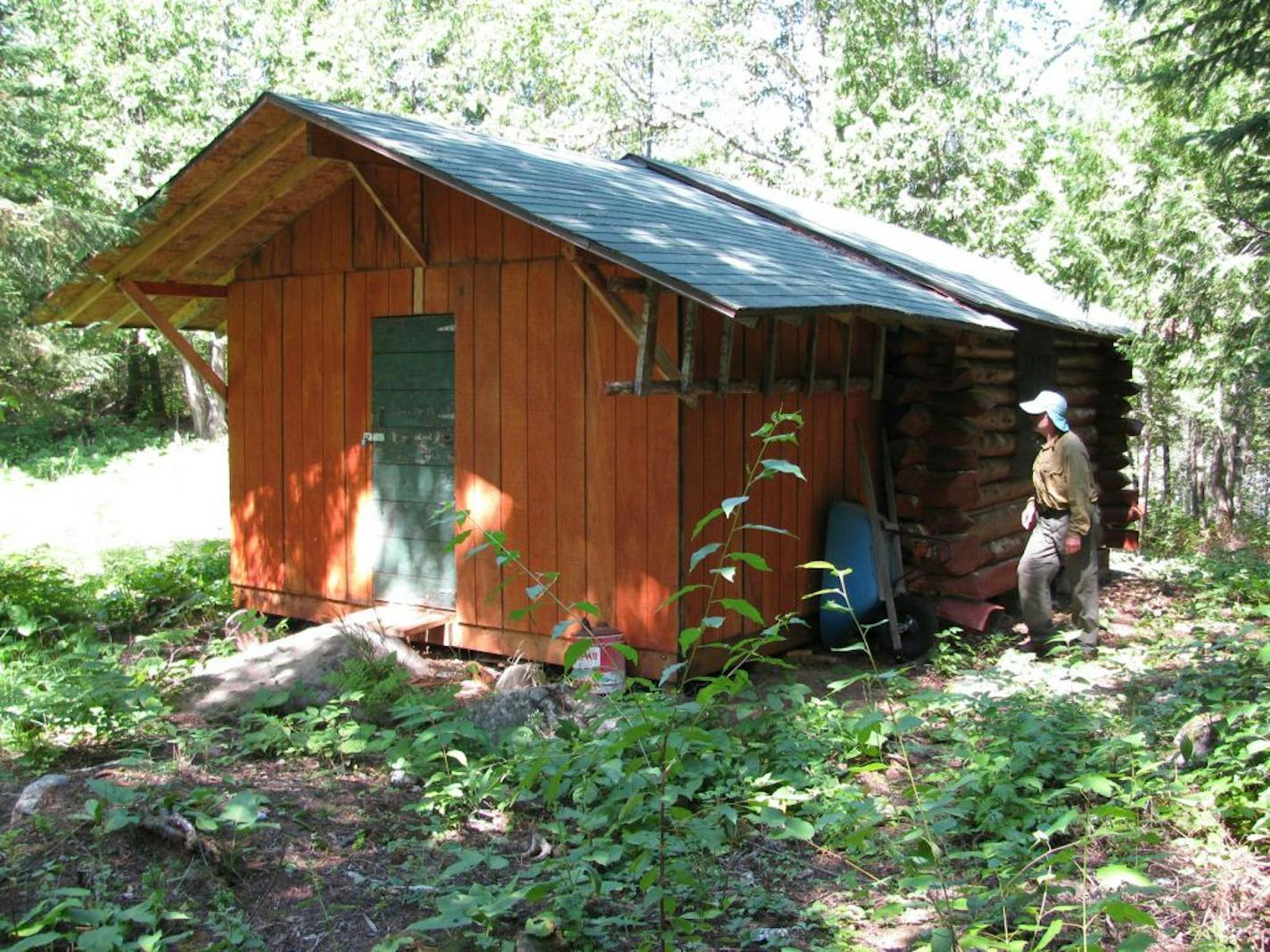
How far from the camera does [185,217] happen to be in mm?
8836

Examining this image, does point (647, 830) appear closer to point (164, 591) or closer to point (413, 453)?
point (413, 453)

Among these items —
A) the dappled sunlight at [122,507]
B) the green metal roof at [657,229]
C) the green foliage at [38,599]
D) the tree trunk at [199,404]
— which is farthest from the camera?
the tree trunk at [199,404]

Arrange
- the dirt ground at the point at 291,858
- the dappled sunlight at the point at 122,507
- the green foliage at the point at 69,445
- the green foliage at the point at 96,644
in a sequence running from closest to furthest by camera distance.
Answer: the dirt ground at the point at 291,858, the green foliage at the point at 96,644, the dappled sunlight at the point at 122,507, the green foliage at the point at 69,445

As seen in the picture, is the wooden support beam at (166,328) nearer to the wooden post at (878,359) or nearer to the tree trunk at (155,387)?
the wooden post at (878,359)

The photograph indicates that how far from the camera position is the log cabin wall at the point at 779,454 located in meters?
7.43

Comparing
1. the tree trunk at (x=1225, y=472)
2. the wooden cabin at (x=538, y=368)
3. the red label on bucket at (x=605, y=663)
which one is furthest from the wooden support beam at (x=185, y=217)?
the tree trunk at (x=1225, y=472)

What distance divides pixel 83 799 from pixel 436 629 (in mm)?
Answer: 3935

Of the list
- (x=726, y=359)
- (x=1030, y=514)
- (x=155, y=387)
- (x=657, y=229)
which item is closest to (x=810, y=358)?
(x=726, y=359)

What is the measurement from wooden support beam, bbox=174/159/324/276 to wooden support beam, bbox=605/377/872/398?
3.13m

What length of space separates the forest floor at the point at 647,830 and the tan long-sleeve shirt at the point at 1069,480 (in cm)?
164

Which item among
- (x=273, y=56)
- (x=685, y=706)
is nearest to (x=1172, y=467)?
(x=273, y=56)

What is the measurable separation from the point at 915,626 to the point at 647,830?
196 inches

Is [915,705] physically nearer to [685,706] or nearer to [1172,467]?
[685,706]

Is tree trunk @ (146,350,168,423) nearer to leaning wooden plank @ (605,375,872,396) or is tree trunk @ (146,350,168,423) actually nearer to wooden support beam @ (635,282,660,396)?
leaning wooden plank @ (605,375,872,396)
